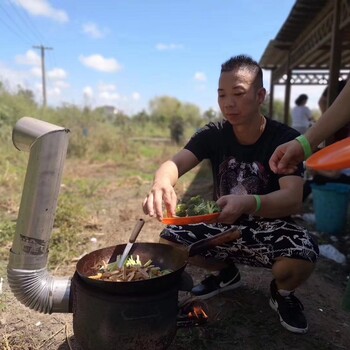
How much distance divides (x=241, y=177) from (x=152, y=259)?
2.75ft

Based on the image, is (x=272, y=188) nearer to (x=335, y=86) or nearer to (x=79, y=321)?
(x=79, y=321)

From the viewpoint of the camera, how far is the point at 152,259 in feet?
7.53

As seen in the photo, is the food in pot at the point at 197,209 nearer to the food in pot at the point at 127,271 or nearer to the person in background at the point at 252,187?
the person in background at the point at 252,187

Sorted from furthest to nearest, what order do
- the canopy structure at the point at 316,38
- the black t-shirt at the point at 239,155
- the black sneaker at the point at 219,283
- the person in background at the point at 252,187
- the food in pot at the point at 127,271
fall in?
the canopy structure at the point at 316,38, the black sneaker at the point at 219,283, the black t-shirt at the point at 239,155, the person in background at the point at 252,187, the food in pot at the point at 127,271

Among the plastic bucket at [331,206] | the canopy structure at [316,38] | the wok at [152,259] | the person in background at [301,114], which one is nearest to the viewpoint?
the wok at [152,259]

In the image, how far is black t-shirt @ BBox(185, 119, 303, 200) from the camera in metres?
2.54

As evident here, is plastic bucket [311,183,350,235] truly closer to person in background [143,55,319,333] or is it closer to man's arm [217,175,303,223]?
person in background [143,55,319,333]

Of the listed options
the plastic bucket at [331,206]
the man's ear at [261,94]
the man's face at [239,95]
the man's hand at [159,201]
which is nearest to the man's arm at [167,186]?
the man's hand at [159,201]

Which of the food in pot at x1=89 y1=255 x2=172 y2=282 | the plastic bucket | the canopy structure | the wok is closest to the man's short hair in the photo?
the wok

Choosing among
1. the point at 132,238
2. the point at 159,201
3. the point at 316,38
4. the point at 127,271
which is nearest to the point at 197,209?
the point at 159,201

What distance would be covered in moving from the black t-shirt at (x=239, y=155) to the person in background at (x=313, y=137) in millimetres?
609

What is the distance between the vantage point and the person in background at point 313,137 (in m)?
1.70

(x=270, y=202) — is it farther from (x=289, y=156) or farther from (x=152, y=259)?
(x=152, y=259)

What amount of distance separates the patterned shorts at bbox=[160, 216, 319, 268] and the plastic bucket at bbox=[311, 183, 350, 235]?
→ 7.81ft
